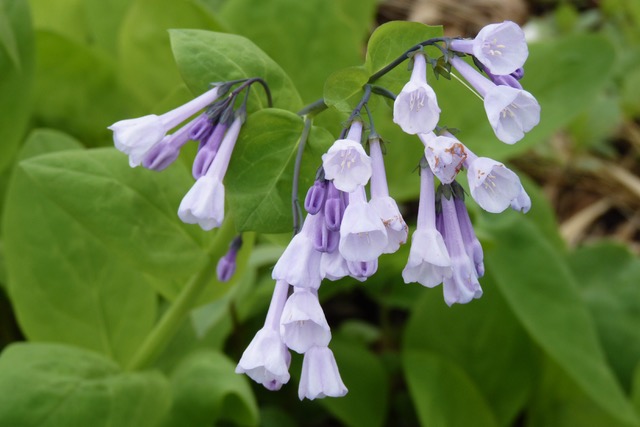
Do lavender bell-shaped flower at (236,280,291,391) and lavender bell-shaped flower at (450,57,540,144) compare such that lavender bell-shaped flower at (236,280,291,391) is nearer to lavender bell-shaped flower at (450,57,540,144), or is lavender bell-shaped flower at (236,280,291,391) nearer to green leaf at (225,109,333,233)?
green leaf at (225,109,333,233)

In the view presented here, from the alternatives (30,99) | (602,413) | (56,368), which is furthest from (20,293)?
(602,413)

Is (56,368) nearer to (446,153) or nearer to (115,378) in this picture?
(115,378)

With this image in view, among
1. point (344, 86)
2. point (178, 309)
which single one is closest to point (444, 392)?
point (178, 309)

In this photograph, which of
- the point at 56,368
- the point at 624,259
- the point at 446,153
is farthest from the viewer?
the point at 624,259

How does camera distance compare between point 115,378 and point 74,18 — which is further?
point 74,18

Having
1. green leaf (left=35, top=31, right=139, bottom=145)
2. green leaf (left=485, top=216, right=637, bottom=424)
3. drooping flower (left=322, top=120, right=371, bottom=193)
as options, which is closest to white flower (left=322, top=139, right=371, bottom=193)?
drooping flower (left=322, top=120, right=371, bottom=193)

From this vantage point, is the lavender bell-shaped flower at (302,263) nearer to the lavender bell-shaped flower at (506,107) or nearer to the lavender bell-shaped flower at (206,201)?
the lavender bell-shaped flower at (206,201)

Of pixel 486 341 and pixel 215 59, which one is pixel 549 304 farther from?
pixel 215 59

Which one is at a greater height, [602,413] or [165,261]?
[165,261]
